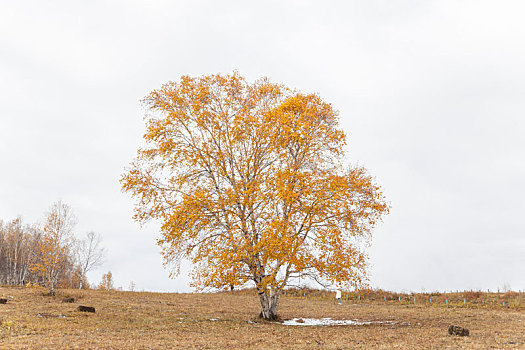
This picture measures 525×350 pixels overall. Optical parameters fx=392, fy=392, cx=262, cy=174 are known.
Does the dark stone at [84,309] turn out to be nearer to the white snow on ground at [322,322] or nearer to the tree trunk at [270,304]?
Answer: the tree trunk at [270,304]

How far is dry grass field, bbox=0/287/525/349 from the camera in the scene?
46.2ft

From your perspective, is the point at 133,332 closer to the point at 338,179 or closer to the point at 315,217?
the point at 315,217

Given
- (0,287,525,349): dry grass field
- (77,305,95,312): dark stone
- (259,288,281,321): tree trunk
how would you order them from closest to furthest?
(0,287,525,349): dry grass field
(77,305,95,312): dark stone
(259,288,281,321): tree trunk

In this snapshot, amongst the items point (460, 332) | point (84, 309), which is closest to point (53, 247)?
point (84, 309)

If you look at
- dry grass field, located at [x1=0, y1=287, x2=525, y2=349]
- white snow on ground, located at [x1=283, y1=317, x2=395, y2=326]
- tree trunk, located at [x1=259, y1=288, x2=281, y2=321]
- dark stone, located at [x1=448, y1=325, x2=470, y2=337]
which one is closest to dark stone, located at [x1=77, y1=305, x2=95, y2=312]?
dry grass field, located at [x1=0, y1=287, x2=525, y2=349]

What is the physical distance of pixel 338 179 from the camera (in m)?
20.8

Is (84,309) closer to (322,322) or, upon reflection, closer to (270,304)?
(270,304)

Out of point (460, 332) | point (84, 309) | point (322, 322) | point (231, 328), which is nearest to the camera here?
point (460, 332)

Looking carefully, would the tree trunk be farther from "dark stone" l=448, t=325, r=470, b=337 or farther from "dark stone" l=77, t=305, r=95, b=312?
"dark stone" l=77, t=305, r=95, b=312

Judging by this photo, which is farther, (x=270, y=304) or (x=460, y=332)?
(x=270, y=304)

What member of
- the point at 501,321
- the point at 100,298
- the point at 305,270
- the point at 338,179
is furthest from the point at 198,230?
the point at 501,321

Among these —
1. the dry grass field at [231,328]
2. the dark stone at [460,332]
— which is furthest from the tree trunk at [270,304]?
the dark stone at [460,332]

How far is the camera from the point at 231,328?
1877 cm

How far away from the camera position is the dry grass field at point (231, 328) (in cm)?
1407
